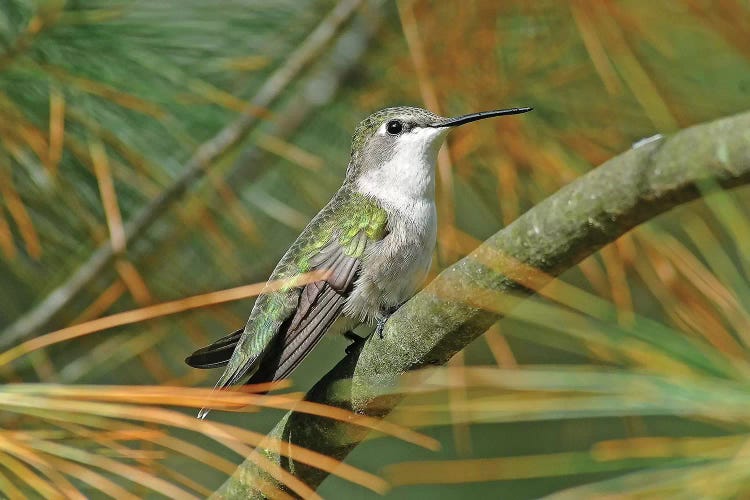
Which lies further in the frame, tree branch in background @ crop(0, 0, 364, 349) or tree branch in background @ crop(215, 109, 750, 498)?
tree branch in background @ crop(0, 0, 364, 349)

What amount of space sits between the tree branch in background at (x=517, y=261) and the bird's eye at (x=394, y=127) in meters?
0.77

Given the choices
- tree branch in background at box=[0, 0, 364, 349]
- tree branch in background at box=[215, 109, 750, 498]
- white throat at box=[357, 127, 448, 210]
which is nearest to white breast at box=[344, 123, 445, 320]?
white throat at box=[357, 127, 448, 210]

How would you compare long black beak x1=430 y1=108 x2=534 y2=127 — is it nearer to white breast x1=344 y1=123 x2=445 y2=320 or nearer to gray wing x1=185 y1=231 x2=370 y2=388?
white breast x1=344 y1=123 x2=445 y2=320

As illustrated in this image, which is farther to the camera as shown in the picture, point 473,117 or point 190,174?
point 190,174

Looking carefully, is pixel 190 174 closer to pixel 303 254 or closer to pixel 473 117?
pixel 303 254

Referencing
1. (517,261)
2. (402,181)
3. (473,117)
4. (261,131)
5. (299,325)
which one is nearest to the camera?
(517,261)

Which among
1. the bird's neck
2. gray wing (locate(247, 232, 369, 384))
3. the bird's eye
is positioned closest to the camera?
gray wing (locate(247, 232, 369, 384))

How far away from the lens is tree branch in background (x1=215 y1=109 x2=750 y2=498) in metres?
0.92

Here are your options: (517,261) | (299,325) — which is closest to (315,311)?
(299,325)

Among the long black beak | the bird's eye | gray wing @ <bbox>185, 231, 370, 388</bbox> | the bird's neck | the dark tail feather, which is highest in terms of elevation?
the long black beak

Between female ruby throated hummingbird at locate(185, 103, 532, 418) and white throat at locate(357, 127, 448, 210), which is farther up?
white throat at locate(357, 127, 448, 210)

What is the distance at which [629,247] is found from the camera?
1862 millimetres

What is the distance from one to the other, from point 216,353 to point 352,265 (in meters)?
0.27

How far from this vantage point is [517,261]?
106 cm
